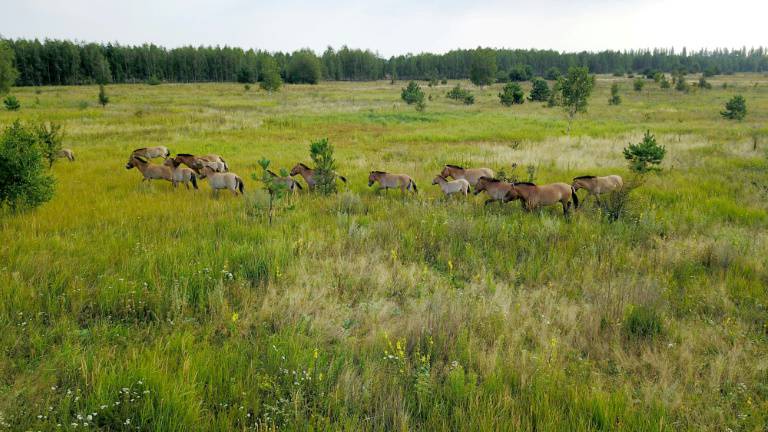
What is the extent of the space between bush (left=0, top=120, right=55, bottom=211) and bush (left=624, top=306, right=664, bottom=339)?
11100 mm

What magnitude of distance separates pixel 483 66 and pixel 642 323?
8372cm

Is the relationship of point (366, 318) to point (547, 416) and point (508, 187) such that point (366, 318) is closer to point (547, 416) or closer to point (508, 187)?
point (547, 416)

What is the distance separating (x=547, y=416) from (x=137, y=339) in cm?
398

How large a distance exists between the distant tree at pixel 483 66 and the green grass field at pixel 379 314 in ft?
249

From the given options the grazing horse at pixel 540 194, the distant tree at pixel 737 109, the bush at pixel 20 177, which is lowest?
the grazing horse at pixel 540 194

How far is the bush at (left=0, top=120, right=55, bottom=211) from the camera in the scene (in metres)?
8.55

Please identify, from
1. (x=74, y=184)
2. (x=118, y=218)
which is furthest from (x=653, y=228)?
(x=74, y=184)

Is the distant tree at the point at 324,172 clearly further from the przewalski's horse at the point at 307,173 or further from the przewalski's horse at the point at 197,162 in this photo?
the przewalski's horse at the point at 197,162

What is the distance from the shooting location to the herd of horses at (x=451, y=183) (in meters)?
9.76

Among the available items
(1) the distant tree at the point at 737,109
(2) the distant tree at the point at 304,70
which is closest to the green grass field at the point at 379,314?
(1) the distant tree at the point at 737,109

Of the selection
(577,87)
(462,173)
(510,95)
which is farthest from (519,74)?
(462,173)

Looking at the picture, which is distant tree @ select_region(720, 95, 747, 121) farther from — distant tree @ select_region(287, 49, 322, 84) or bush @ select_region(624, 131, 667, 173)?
distant tree @ select_region(287, 49, 322, 84)

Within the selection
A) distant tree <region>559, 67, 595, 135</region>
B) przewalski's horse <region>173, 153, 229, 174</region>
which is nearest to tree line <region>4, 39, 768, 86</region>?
distant tree <region>559, 67, 595, 135</region>

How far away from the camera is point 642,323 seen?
5043 millimetres
